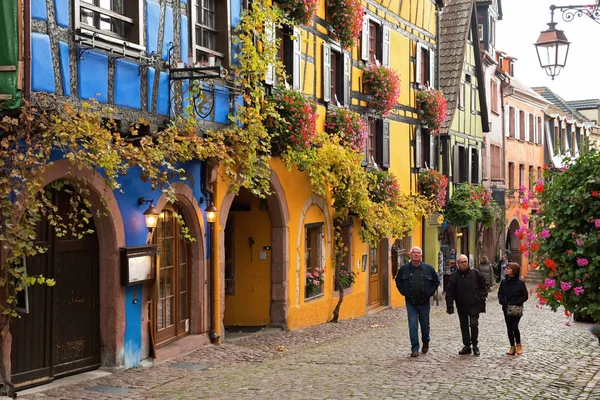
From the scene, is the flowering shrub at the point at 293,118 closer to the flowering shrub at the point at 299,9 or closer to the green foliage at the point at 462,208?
the flowering shrub at the point at 299,9

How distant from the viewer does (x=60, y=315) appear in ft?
35.4

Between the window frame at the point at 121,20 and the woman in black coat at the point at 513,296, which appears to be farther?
the woman in black coat at the point at 513,296

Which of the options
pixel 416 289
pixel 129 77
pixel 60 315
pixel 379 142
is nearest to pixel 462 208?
pixel 379 142

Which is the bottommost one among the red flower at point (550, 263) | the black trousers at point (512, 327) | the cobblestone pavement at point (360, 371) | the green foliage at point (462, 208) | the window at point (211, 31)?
the cobblestone pavement at point (360, 371)

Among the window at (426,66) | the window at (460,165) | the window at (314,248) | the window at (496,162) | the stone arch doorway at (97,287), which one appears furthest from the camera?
the window at (496,162)

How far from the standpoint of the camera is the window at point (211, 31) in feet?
43.4

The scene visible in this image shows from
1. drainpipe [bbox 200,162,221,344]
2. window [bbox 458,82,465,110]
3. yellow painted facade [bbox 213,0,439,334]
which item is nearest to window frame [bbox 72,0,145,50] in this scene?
drainpipe [bbox 200,162,221,344]

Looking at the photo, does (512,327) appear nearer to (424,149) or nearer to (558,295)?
(558,295)

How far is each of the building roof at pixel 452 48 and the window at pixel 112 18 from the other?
17472 mm

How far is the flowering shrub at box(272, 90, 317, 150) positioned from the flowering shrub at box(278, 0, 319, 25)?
1.46 meters

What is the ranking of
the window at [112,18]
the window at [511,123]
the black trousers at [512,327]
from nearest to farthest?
the window at [112,18]
the black trousers at [512,327]
the window at [511,123]

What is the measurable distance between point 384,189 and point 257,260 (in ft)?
13.9

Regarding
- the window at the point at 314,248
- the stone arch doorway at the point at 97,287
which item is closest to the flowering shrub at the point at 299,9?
the window at the point at 314,248

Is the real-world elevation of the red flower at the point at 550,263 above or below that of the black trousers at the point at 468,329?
above
